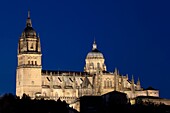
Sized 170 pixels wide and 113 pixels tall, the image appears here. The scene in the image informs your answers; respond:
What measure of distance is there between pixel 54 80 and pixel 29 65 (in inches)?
297

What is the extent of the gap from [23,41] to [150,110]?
4129cm

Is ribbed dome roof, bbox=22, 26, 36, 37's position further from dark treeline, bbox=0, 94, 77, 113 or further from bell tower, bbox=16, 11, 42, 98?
dark treeline, bbox=0, 94, 77, 113

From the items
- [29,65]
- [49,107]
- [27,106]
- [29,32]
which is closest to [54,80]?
[29,65]

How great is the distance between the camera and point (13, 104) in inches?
5187

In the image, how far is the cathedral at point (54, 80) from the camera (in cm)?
17800

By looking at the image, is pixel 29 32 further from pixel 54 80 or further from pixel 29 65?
pixel 54 80

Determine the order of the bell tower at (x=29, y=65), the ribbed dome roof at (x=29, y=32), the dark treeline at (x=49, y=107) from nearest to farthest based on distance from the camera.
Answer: the dark treeline at (x=49, y=107), the bell tower at (x=29, y=65), the ribbed dome roof at (x=29, y=32)

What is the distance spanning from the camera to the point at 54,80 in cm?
18312

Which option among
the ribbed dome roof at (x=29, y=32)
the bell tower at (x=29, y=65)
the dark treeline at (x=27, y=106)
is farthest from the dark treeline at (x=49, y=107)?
the ribbed dome roof at (x=29, y=32)

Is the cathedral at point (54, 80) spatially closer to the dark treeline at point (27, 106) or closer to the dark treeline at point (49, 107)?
the dark treeline at point (49, 107)

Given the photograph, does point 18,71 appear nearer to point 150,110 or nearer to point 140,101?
point 140,101

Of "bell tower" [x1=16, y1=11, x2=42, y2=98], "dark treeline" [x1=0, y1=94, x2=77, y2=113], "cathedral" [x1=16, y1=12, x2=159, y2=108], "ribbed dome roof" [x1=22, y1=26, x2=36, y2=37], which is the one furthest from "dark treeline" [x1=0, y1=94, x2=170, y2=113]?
"ribbed dome roof" [x1=22, y1=26, x2=36, y2=37]

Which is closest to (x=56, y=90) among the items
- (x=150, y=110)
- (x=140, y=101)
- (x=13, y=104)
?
(x=140, y=101)

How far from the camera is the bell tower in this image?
6978 inches
